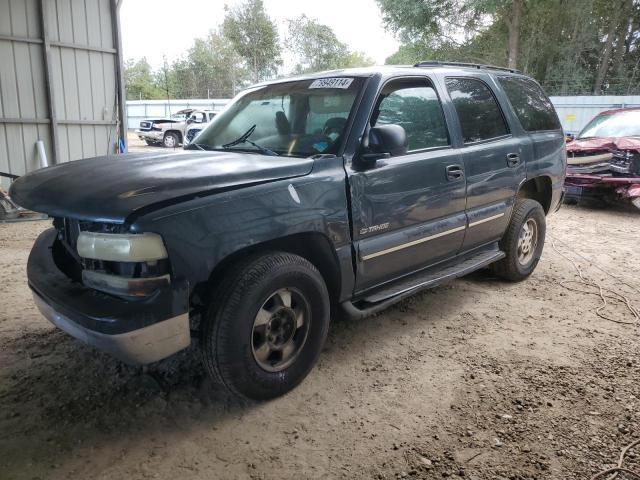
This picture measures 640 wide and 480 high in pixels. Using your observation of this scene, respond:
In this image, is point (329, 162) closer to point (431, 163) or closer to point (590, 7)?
point (431, 163)

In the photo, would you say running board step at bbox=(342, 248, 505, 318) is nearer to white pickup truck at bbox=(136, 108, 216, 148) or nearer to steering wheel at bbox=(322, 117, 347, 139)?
steering wheel at bbox=(322, 117, 347, 139)

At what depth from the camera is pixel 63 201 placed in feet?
7.40

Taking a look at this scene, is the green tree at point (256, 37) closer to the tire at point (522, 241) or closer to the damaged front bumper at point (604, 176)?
the damaged front bumper at point (604, 176)

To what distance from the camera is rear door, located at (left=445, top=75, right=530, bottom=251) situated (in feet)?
12.1

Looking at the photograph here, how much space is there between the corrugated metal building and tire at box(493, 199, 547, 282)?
7.81m

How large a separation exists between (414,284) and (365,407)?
1.06m

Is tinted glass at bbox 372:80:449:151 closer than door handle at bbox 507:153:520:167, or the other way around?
tinted glass at bbox 372:80:449:151

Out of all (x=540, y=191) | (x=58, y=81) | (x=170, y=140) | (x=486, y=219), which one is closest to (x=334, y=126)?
(x=486, y=219)

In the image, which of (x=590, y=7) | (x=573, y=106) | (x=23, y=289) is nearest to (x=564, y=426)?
(x=23, y=289)

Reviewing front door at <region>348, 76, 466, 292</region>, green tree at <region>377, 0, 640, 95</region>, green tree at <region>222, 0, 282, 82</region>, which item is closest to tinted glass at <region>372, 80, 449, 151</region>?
front door at <region>348, 76, 466, 292</region>

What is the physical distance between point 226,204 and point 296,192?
1.41 feet

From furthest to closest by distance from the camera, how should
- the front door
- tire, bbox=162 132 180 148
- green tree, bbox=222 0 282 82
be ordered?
green tree, bbox=222 0 282 82
tire, bbox=162 132 180 148
the front door

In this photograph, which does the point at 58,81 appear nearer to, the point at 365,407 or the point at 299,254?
the point at 299,254

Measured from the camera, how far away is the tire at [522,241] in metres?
4.32
